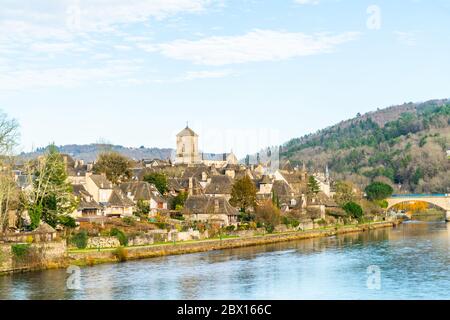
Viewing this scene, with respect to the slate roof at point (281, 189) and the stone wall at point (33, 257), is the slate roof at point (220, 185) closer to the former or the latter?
the slate roof at point (281, 189)

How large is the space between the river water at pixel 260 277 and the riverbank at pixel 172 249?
1.42 meters

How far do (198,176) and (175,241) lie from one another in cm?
2922

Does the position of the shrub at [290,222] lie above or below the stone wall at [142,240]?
above

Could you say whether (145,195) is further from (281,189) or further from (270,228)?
(281,189)

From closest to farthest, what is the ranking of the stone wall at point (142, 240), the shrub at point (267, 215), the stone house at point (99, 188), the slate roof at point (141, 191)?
the stone wall at point (142, 240) → the stone house at point (99, 188) → the shrub at point (267, 215) → the slate roof at point (141, 191)

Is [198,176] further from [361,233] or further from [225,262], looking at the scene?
[225,262]

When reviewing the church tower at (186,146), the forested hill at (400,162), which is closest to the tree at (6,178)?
the church tower at (186,146)

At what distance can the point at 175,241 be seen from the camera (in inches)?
2176

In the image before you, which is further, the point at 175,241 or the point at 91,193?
the point at 91,193

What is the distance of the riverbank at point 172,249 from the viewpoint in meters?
45.9
